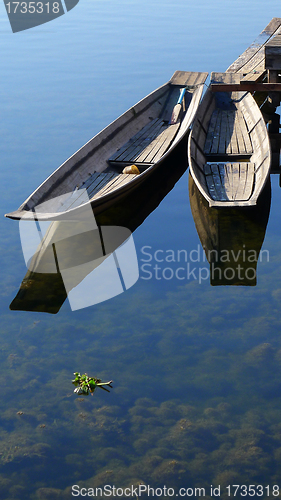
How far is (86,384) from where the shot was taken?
5.56 meters

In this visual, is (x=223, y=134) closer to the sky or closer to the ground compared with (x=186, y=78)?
closer to the ground

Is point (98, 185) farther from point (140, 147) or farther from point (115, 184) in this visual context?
point (140, 147)

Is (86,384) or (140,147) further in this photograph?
(140,147)

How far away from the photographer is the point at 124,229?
890 cm

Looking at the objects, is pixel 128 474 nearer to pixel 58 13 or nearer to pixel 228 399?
pixel 228 399

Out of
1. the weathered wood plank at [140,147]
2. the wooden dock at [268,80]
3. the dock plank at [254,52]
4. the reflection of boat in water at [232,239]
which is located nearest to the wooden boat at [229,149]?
the reflection of boat in water at [232,239]

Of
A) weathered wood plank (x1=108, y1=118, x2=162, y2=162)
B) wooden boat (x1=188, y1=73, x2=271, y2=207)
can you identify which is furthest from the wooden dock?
weathered wood plank (x1=108, y1=118, x2=162, y2=162)

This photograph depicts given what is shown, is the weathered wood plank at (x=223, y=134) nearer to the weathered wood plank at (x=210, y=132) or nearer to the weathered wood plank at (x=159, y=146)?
the weathered wood plank at (x=210, y=132)

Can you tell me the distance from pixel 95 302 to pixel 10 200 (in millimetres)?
3918

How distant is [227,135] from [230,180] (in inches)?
97.9

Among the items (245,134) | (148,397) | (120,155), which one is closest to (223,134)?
(245,134)

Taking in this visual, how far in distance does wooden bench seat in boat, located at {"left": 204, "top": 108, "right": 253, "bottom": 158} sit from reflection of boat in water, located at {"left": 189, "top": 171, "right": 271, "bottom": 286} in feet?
4.26

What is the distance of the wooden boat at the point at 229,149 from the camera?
853 centimetres

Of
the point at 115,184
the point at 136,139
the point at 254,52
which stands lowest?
the point at 115,184
